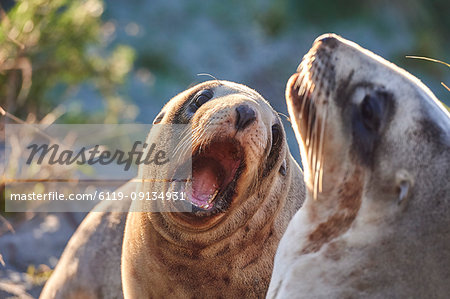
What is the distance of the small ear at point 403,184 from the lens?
308 cm

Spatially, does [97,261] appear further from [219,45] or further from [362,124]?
[219,45]

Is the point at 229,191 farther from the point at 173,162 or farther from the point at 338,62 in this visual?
the point at 338,62

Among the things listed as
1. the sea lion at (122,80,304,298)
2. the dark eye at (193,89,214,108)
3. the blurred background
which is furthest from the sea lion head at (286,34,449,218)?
the blurred background

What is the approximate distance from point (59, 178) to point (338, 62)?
4901mm

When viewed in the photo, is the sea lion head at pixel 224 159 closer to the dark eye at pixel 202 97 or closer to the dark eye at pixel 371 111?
the dark eye at pixel 202 97

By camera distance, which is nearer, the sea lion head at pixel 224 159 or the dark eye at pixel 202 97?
the sea lion head at pixel 224 159

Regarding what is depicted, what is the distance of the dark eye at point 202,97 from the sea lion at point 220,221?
58 mm

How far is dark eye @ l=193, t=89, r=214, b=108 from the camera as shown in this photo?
451 cm

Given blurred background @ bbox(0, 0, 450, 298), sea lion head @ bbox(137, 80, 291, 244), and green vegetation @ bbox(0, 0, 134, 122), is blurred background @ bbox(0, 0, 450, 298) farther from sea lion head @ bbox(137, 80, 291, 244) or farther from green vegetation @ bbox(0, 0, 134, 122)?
sea lion head @ bbox(137, 80, 291, 244)

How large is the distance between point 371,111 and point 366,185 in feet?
1.11

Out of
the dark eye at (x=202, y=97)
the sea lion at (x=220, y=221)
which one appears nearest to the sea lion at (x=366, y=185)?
the sea lion at (x=220, y=221)

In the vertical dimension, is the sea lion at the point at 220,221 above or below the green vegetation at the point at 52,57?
below

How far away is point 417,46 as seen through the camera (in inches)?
747

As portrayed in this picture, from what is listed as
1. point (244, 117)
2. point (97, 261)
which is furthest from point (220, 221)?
point (97, 261)
